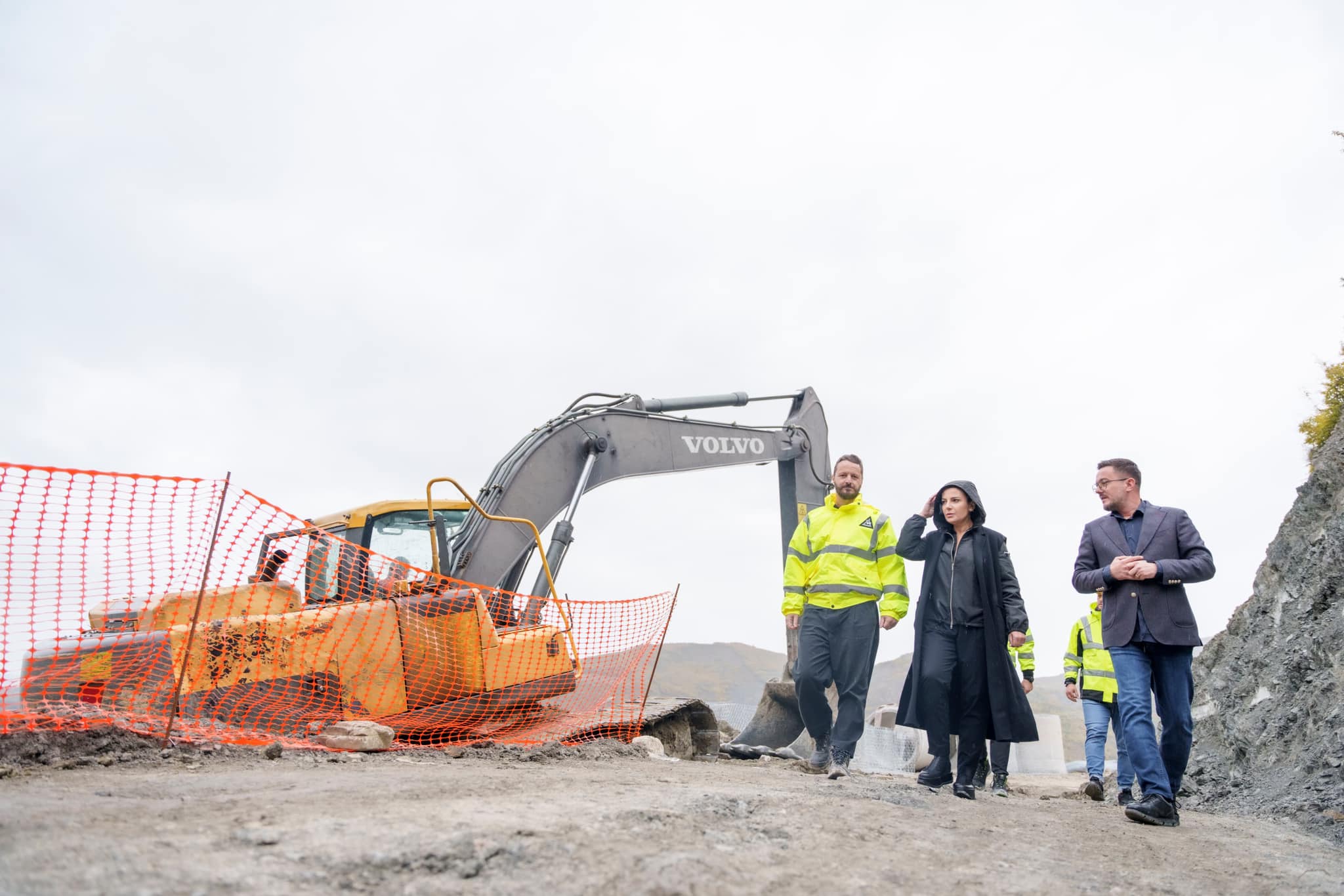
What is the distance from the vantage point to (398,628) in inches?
262

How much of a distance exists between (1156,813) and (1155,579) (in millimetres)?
1110

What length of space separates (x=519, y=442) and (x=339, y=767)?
12.0 feet

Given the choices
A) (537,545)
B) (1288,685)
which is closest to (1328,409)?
(1288,685)

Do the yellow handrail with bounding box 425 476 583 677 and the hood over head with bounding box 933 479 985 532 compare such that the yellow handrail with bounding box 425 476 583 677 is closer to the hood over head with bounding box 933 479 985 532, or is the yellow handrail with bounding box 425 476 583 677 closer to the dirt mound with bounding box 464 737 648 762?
the dirt mound with bounding box 464 737 648 762

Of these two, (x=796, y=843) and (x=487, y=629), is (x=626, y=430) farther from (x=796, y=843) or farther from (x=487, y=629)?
(x=796, y=843)

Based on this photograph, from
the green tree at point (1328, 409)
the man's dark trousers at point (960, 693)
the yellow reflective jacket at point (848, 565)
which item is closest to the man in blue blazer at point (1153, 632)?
the man's dark trousers at point (960, 693)

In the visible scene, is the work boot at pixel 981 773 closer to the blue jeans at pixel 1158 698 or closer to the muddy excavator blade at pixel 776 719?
the blue jeans at pixel 1158 698

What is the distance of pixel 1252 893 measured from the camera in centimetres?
336

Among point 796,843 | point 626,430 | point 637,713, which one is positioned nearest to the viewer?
point 796,843

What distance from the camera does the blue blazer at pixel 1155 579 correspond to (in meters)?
4.98

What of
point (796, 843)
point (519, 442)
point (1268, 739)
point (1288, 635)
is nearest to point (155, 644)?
point (519, 442)

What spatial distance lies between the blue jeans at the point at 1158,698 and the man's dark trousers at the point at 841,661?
152 cm

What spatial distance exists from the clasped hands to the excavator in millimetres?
3719

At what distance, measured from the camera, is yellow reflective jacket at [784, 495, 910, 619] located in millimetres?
6247
